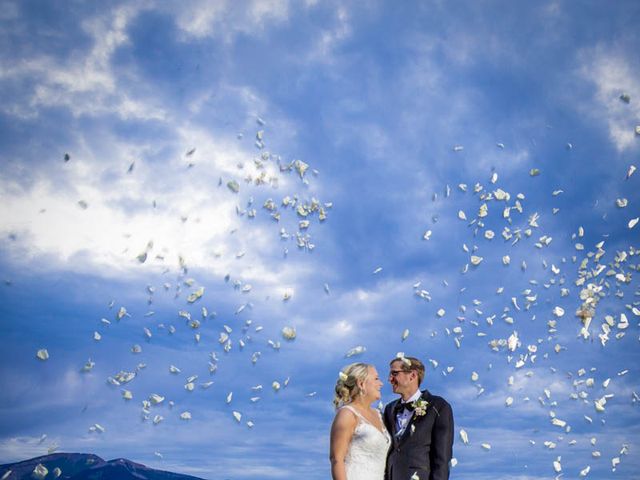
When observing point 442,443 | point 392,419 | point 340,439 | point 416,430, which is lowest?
point 340,439

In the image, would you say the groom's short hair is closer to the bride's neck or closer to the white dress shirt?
the white dress shirt

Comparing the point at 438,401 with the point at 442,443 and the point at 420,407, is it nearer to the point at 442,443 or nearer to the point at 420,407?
the point at 420,407

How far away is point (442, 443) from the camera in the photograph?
9.11 metres

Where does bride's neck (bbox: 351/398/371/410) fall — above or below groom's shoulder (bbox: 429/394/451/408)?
below

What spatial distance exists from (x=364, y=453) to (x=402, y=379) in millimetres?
1290

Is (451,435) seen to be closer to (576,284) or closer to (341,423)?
(341,423)

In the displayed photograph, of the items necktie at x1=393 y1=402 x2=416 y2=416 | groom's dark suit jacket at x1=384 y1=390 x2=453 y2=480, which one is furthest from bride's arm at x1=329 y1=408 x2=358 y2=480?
Result: necktie at x1=393 y1=402 x2=416 y2=416

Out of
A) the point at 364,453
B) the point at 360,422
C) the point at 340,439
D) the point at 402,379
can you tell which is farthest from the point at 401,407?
the point at 340,439

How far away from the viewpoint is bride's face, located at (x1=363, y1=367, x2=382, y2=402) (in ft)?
30.1

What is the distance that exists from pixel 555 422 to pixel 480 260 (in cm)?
431

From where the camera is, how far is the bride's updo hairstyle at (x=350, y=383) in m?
9.20

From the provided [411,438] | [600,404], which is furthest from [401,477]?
[600,404]

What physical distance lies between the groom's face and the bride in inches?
12.7

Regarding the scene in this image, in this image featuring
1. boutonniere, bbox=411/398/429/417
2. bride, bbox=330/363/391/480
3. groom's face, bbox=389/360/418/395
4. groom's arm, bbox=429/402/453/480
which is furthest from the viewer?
groom's face, bbox=389/360/418/395
